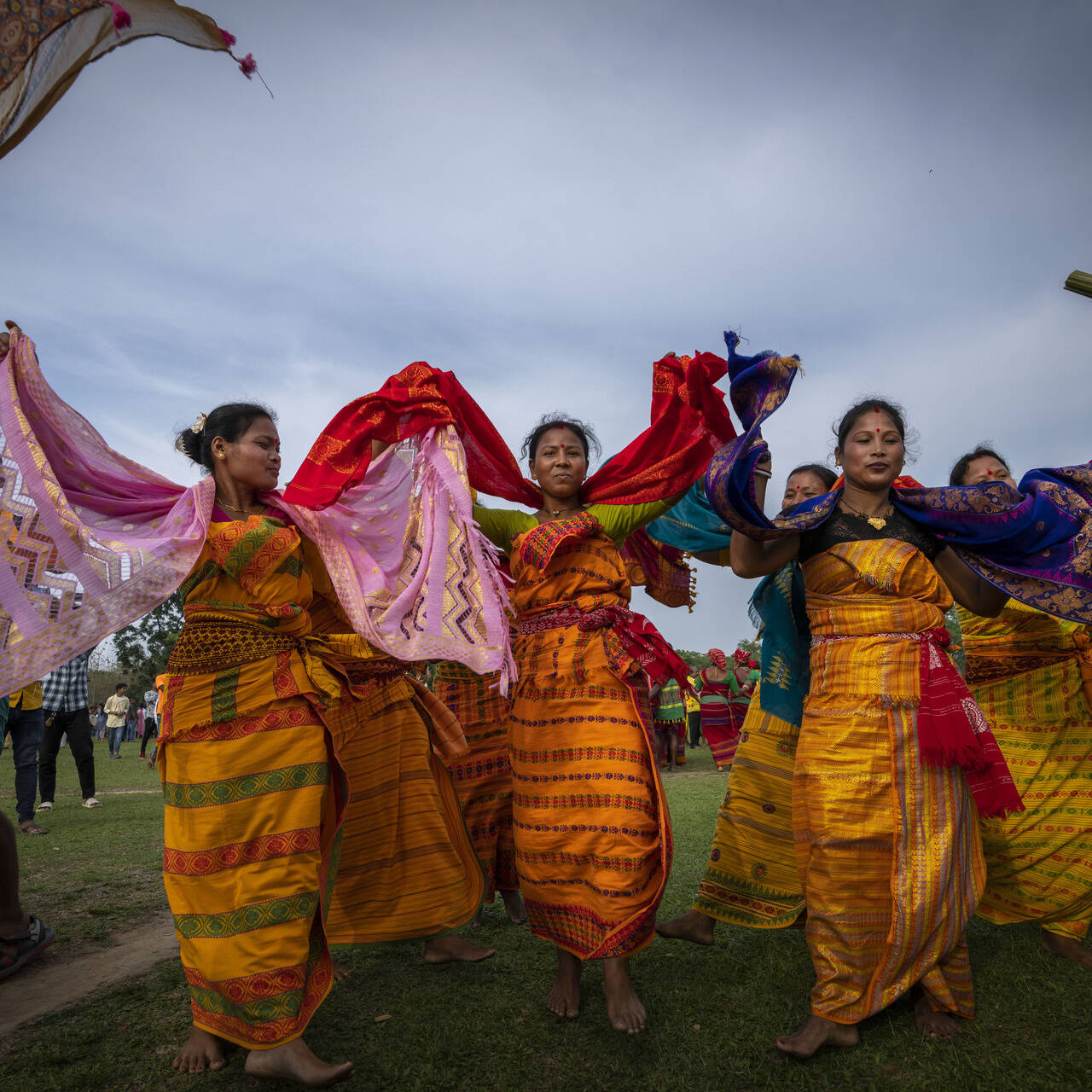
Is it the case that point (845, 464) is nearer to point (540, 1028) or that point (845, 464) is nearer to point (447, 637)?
point (447, 637)

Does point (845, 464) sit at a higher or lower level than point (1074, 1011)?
higher

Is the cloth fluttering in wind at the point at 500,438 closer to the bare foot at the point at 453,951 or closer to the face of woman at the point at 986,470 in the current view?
the face of woman at the point at 986,470

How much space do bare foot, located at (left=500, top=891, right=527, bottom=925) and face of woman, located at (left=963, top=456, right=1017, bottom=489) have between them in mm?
3385

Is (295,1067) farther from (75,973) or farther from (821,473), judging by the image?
(821,473)

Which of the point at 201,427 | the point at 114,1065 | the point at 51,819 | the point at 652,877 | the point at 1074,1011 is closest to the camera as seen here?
the point at 114,1065

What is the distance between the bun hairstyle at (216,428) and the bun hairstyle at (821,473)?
2755mm

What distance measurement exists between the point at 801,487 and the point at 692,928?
2294 mm

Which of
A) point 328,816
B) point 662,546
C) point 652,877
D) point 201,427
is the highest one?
point 201,427

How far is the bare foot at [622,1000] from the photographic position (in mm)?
2754

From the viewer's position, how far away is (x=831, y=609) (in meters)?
3.21

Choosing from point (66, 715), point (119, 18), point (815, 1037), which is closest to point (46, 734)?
point (66, 715)

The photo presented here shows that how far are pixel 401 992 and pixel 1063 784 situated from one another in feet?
10.6

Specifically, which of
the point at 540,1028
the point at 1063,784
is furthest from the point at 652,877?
the point at 1063,784

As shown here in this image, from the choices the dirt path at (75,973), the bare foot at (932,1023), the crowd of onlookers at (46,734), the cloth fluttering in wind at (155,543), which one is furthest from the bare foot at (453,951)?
the crowd of onlookers at (46,734)
